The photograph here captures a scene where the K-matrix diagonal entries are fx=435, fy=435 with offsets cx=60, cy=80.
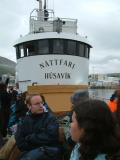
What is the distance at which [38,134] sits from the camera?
580 centimetres

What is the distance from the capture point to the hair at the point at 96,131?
115 inches

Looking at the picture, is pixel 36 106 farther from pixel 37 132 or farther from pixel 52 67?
pixel 52 67

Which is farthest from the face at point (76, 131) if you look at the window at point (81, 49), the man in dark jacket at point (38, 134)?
the window at point (81, 49)

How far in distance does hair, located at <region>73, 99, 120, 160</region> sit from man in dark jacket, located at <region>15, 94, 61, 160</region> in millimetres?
2684

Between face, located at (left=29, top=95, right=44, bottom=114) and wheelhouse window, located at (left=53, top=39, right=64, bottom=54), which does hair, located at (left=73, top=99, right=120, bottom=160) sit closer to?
face, located at (left=29, top=95, right=44, bottom=114)

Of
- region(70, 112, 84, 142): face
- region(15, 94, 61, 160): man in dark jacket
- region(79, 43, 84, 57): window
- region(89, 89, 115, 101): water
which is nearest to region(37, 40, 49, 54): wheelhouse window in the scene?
region(79, 43, 84, 57): window

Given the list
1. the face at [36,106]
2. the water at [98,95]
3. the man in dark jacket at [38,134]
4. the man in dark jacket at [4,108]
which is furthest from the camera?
the water at [98,95]

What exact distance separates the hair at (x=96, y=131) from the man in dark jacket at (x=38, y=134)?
8.81ft

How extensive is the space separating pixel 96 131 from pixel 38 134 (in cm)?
295

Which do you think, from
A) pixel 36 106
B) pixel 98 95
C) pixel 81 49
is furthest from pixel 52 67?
pixel 36 106

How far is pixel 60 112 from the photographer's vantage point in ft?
42.0

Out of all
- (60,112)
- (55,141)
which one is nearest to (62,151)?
(55,141)

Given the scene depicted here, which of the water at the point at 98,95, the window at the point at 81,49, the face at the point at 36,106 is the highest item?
the window at the point at 81,49

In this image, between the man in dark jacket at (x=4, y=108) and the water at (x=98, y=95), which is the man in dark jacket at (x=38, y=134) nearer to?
the man in dark jacket at (x=4, y=108)
